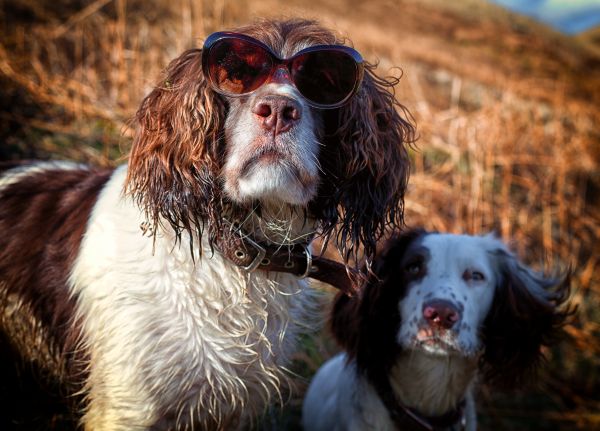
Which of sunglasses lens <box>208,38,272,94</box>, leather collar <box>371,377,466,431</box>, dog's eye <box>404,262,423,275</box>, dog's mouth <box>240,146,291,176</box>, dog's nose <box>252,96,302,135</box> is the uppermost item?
sunglasses lens <box>208,38,272,94</box>

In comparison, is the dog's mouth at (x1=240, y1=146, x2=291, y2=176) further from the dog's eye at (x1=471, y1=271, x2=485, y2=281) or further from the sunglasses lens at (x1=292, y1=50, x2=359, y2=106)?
the dog's eye at (x1=471, y1=271, x2=485, y2=281)

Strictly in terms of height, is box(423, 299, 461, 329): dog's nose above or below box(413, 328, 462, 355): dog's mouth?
above

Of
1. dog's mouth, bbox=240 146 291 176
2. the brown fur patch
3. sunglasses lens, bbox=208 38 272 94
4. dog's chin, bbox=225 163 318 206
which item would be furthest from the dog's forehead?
the brown fur patch

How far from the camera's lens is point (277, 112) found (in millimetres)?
1759

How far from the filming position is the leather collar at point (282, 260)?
196 centimetres

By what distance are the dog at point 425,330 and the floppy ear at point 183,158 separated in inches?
43.0

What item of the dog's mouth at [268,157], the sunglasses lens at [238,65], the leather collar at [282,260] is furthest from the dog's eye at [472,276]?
the sunglasses lens at [238,65]

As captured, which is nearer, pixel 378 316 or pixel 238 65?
pixel 238 65

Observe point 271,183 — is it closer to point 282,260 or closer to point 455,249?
point 282,260

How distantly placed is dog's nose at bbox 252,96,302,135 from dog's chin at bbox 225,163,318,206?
4.0 inches

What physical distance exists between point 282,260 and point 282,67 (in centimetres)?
68

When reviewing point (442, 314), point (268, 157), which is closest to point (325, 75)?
point (268, 157)

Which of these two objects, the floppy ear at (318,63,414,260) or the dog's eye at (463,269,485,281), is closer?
the floppy ear at (318,63,414,260)

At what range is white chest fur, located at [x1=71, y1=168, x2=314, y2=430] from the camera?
194 centimetres
